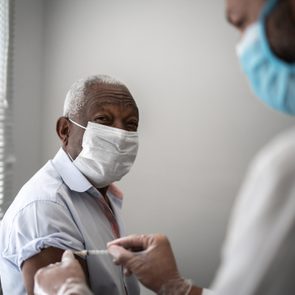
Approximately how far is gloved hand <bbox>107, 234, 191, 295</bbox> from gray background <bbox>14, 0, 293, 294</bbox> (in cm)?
87

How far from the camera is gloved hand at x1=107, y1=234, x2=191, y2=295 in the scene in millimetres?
983

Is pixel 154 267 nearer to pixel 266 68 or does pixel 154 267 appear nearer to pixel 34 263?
pixel 34 263

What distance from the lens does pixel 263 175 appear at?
0.51 metres

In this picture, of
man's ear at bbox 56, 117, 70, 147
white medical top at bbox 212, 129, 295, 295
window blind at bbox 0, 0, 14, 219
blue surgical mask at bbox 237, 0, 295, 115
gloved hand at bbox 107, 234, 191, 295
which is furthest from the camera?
window blind at bbox 0, 0, 14, 219

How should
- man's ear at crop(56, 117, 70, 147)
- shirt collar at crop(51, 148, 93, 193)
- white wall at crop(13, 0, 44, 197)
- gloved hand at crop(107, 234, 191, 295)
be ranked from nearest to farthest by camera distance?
gloved hand at crop(107, 234, 191, 295), shirt collar at crop(51, 148, 93, 193), man's ear at crop(56, 117, 70, 147), white wall at crop(13, 0, 44, 197)

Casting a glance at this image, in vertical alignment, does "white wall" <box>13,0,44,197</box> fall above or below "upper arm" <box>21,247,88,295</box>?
above

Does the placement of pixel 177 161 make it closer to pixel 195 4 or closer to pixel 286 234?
pixel 195 4

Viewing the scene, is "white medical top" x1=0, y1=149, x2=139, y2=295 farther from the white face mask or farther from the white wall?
the white wall

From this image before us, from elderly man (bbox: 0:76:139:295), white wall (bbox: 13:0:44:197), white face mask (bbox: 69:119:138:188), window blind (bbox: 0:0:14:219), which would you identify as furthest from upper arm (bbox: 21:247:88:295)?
white wall (bbox: 13:0:44:197)

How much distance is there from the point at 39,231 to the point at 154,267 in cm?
36

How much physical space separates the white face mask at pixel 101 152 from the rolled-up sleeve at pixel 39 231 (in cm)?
22

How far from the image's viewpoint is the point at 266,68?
26.1 inches

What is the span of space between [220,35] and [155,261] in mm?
1312

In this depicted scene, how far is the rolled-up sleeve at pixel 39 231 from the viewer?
0.99 m
